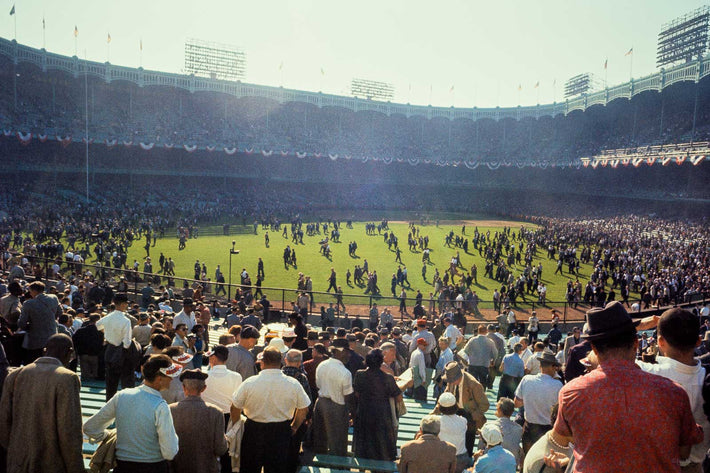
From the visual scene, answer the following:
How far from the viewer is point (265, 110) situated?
77062mm

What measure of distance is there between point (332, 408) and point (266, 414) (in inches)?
50.6

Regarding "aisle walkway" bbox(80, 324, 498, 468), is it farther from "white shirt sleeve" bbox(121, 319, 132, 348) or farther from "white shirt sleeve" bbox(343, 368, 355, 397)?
"white shirt sleeve" bbox(343, 368, 355, 397)

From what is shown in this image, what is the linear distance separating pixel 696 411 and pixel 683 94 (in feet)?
233

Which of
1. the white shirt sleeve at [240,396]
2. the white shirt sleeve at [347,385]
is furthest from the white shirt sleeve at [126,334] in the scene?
the white shirt sleeve at [347,385]

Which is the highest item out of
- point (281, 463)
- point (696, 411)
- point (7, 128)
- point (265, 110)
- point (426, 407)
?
point (265, 110)

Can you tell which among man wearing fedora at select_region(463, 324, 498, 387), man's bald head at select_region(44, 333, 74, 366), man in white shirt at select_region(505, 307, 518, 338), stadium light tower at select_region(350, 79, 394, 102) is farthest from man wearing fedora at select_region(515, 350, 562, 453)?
stadium light tower at select_region(350, 79, 394, 102)

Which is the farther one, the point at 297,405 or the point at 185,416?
the point at 297,405

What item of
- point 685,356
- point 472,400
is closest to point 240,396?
point 472,400

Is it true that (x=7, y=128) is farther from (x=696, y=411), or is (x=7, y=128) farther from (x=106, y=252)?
(x=696, y=411)

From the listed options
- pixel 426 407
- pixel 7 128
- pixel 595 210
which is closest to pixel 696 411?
pixel 426 407

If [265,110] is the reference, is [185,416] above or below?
below

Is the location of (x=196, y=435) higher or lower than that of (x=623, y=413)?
lower

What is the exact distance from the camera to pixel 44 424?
4445 millimetres

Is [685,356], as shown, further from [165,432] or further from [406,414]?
[406,414]
